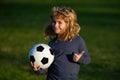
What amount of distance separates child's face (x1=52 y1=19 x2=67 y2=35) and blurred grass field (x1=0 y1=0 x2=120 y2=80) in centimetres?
305

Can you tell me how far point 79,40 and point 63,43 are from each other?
0.24 meters

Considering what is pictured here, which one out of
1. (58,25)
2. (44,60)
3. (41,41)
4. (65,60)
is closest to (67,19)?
(58,25)

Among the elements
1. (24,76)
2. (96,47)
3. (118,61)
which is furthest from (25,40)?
(24,76)

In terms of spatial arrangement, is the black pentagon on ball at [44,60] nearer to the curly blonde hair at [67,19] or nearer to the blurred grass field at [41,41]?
the curly blonde hair at [67,19]

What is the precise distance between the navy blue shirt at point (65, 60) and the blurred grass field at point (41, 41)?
294 centimetres

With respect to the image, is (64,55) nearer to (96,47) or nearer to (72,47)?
(72,47)

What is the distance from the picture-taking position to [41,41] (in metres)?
13.3

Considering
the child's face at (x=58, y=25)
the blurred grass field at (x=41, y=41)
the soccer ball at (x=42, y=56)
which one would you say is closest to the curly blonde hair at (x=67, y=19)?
the child's face at (x=58, y=25)

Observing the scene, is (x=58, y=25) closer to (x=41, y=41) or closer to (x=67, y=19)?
(x=67, y=19)

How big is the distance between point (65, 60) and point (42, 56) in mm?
455

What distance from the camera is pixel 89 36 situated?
1508 centimetres

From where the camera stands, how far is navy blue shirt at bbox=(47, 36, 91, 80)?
5.51 metres

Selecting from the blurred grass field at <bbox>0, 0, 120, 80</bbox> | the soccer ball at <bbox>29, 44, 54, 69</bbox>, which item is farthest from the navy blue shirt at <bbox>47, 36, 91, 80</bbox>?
the blurred grass field at <bbox>0, 0, 120, 80</bbox>

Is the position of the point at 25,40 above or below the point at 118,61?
below
